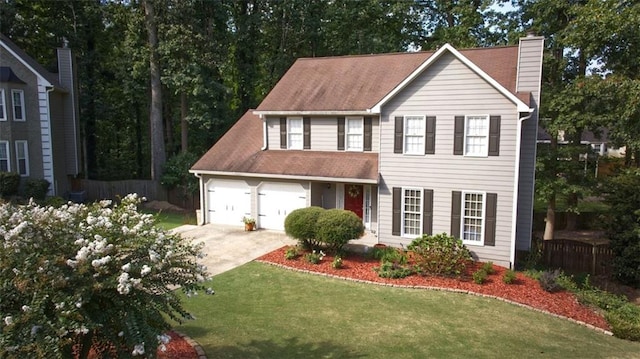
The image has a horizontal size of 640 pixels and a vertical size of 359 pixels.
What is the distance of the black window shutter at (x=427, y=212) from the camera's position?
16.4 meters

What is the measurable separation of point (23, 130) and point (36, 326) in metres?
24.4

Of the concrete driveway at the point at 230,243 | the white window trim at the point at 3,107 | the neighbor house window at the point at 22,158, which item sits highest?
the white window trim at the point at 3,107

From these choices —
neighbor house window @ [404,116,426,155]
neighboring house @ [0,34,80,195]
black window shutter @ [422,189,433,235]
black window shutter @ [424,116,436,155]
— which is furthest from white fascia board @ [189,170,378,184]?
neighboring house @ [0,34,80,195]

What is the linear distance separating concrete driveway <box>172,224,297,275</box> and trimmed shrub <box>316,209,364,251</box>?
2.74m

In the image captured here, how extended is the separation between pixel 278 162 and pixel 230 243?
4389mm

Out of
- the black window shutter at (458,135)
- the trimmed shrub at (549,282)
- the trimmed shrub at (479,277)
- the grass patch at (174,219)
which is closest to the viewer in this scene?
the trimmed shrub at (549,282)

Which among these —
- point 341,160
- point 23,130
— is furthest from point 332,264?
point 23,130

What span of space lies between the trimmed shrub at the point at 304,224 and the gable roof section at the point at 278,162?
8.58 feet

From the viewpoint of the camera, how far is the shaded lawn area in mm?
9180

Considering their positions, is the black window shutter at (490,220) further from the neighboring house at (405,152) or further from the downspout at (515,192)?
the downspout at (515,192)

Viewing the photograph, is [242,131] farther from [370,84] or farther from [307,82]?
[370,84]

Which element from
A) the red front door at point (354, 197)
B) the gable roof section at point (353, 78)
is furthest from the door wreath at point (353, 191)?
the gable roof section at point (353, 78)

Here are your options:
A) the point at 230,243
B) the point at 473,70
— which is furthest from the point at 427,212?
the point at 230,243

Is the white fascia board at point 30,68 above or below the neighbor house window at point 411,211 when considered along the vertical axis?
above
